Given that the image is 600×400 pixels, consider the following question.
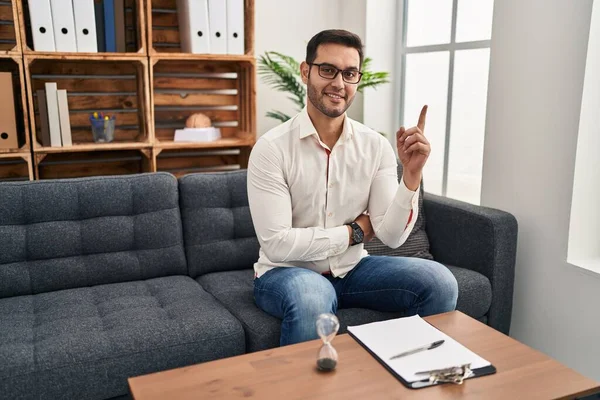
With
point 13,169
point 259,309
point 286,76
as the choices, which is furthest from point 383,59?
point 13,169

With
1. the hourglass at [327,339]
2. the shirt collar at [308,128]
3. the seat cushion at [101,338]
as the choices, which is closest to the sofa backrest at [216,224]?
the seat cushion at [101,338]

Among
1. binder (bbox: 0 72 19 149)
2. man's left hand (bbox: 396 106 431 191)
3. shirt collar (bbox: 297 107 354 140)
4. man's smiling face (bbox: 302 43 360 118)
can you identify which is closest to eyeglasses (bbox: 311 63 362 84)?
man's smiling face (bbox: 302 43 360 118)

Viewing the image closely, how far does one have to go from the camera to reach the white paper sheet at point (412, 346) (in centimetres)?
129

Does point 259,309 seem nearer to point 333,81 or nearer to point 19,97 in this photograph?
point 333,81

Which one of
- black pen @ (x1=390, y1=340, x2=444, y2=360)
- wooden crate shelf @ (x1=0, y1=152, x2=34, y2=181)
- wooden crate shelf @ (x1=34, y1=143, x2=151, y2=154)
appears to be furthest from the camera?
wooden crate shelf @ (x1=0, y1=152, x2=34, y2=181)

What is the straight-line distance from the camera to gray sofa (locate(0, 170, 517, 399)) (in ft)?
5.38

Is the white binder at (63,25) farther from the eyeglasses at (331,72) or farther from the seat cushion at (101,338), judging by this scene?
the eyeglasses at (331,72)

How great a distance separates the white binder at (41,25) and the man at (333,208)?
128cm

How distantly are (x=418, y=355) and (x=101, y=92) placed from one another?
229cm

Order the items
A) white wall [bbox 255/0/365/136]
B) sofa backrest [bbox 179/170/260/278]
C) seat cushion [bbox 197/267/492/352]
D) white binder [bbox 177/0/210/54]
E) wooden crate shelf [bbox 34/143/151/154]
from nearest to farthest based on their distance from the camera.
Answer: seat cushion [bbox 197/267/492/352], sofa backrest [bbox 179/170/260/278], wooden crate shelf [bbox 34/143/151/154], white binder [bbox 177/0/210/54], white wall [bbox 255/0/365/136]

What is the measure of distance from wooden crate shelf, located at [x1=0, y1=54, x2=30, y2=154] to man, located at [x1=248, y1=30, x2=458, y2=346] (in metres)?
1.27

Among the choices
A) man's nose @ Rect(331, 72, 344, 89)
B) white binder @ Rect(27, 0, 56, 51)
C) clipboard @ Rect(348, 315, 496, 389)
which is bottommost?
clipboard @ Rect(348, 315, 496, 389)

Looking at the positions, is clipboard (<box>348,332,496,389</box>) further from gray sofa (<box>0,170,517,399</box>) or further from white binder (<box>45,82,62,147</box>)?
white binder (<box>45,82,62,147</box>)

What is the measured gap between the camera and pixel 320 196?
192cm
